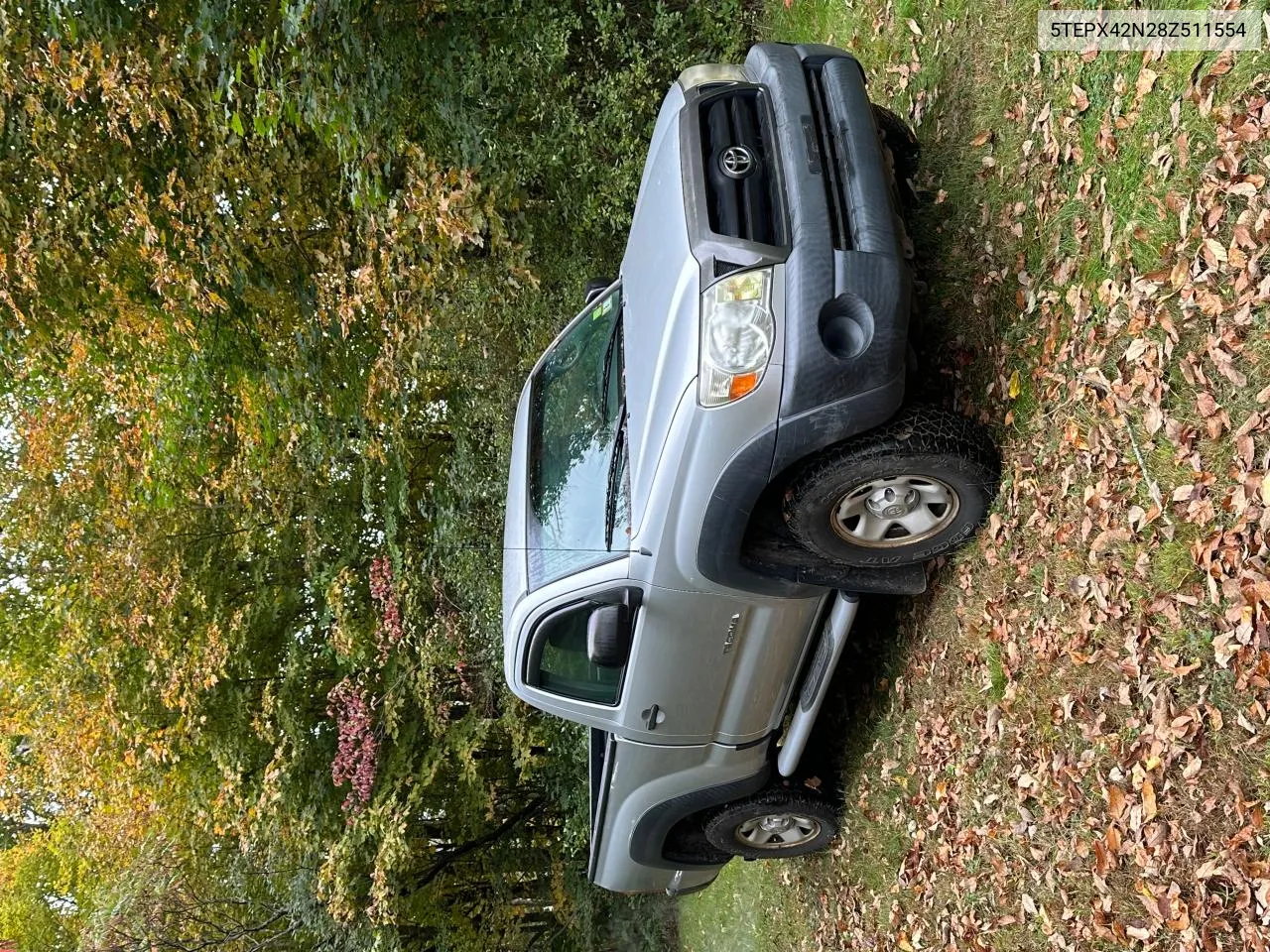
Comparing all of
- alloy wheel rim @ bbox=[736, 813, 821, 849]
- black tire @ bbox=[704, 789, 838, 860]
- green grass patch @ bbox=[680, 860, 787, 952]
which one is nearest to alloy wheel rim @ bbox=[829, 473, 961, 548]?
black tire @ bbox=[704, 789, 838, 860]

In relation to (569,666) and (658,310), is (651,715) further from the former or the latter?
(658,310)

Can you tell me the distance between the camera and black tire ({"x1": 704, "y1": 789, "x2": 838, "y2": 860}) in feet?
18.9

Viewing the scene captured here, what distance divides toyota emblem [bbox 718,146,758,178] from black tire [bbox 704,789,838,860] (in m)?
3.76

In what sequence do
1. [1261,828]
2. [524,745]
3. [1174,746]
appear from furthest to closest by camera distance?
[524,745] < [1174,746] < [1261,828]

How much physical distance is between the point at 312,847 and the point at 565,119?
8.09 meters

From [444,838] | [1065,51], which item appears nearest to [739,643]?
[1065,51]

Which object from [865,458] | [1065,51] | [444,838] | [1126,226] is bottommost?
[444,838]

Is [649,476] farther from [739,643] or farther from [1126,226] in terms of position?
[1126,226]

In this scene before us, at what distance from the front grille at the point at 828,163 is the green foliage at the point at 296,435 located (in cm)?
350

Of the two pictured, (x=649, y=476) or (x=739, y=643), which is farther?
(x=739, y=643)

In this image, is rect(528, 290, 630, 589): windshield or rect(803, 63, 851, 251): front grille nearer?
rect(803, 63, 851, 251): front grille

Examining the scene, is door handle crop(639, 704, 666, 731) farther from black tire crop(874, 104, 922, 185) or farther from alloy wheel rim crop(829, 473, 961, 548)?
black tire crop(874, 104, 922, 185)

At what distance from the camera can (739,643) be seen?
4824 mm

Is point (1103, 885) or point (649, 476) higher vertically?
point (649, 476)
